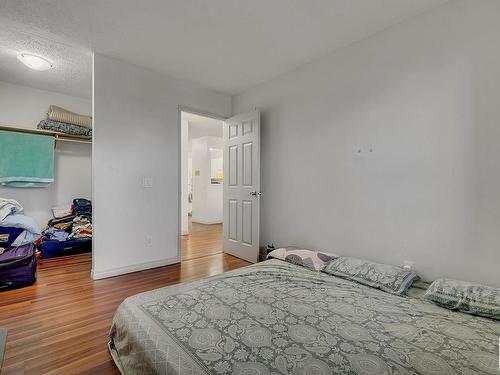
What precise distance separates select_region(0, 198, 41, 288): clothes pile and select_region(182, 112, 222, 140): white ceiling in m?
3.21

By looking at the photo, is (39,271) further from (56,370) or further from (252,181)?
(252,181)

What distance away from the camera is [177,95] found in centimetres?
351

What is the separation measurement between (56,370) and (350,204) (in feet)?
8.82

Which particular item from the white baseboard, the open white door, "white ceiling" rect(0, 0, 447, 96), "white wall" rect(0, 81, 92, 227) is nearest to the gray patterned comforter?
the white baseboard

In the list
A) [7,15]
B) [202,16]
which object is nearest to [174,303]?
[202,16]

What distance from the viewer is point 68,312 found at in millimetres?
2115

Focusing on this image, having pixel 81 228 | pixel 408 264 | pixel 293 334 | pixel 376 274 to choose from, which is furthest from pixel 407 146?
pixel 81 228

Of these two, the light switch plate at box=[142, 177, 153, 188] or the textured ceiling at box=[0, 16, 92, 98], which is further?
the light switch plate at box=[142, 177, 153, 188]

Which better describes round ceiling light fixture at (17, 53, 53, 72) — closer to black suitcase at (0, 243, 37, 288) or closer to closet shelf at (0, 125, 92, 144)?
closet shelf at (0, 125, 92, 144)

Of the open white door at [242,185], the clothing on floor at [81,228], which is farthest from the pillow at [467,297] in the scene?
the clothing on floor at [81,228]

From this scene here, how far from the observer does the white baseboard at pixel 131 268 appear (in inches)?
113

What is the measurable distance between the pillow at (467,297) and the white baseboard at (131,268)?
291 centimetres

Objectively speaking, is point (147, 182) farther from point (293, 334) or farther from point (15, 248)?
point (293, 334)

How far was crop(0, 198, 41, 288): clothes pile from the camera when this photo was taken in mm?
2576
